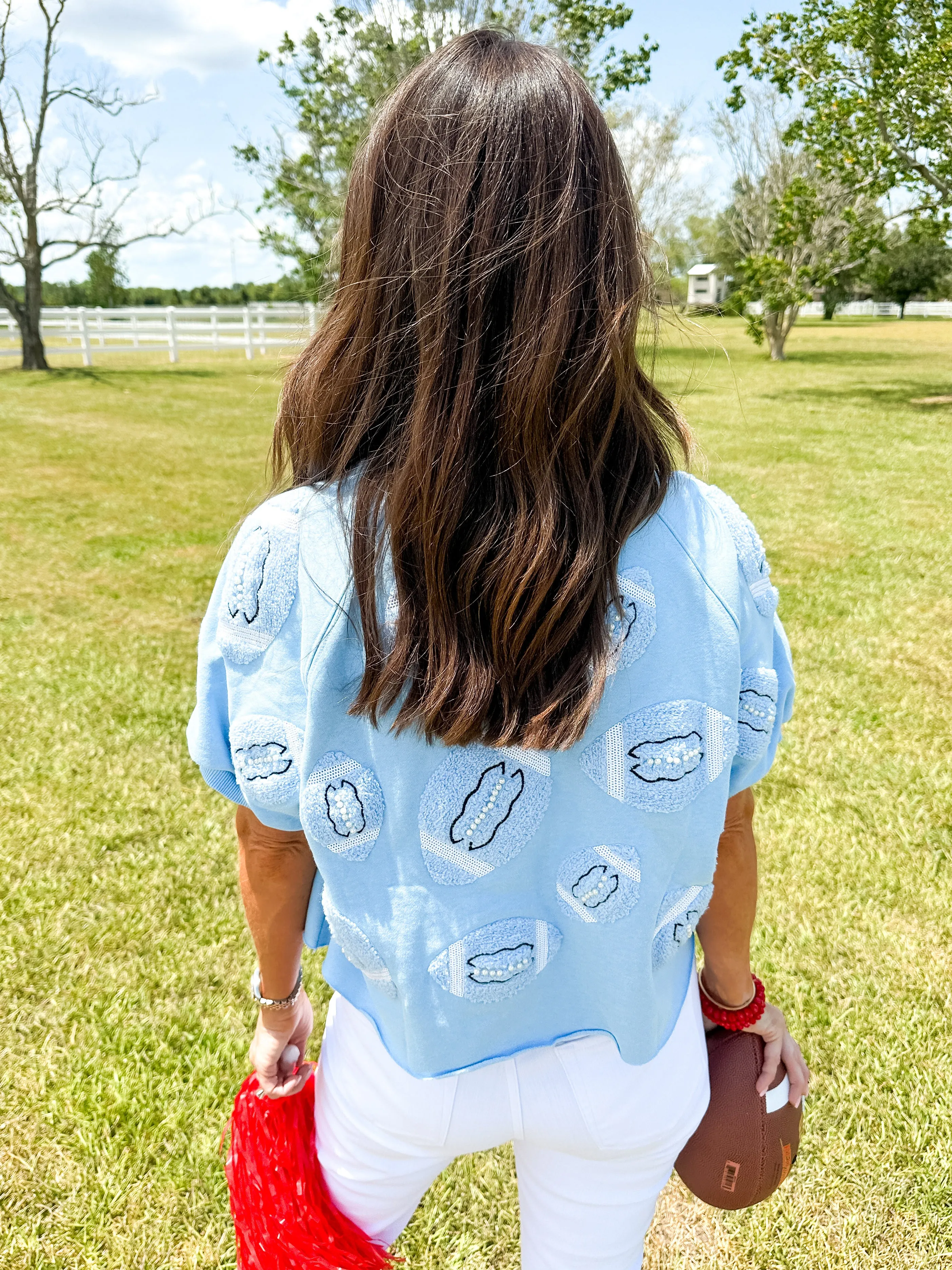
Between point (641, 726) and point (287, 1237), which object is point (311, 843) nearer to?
point (641, 726)

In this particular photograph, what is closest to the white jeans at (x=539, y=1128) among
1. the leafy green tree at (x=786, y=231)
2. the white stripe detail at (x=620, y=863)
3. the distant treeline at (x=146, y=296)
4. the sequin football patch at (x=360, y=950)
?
the sequin football patch at (x=360, y=950)

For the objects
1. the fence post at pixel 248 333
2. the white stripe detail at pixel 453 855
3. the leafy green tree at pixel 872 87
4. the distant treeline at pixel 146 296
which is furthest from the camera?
the distant treeline at pixel 146 296

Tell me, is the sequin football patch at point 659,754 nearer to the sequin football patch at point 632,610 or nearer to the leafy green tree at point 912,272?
the sequin football patch at point 632,610

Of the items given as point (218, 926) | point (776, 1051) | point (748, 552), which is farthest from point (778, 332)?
point (748, 552)

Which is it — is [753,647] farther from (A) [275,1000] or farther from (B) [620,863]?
(A) [275,1000]

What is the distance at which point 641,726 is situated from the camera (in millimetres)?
1000

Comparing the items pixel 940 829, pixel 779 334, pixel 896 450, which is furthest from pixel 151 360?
pixel 940 829

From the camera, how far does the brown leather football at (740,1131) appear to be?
4.84ft

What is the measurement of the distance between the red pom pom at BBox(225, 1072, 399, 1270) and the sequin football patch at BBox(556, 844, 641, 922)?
24.9 inches

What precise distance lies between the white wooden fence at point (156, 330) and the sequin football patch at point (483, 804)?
79.8 feet

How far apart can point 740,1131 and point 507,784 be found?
2.89ft

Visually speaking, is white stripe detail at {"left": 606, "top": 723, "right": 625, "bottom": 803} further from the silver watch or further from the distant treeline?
the distant treeline

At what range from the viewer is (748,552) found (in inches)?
41.6

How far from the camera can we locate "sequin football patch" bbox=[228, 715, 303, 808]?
105 cm
